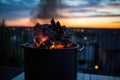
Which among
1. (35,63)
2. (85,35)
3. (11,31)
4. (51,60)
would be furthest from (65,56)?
(11,31)

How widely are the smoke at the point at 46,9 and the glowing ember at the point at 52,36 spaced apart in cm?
181

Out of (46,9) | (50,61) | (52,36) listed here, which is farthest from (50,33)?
(46,9)

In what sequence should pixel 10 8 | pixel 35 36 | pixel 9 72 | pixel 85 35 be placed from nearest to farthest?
pixel 35 36 → pixel 9 72 → pixel 85 35 → pixel 10 8

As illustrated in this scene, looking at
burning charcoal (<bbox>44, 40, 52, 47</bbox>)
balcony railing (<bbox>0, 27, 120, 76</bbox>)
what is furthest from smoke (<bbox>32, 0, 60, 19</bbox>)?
burning charcoal (<bbox>44, 40, 52, 47</bbox>)

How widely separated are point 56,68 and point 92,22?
2.30 m

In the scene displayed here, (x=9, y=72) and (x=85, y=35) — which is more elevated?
(x=85, y=35)

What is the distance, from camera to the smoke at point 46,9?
4.03 metres

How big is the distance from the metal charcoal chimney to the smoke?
1.86 meters

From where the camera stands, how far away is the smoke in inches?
159

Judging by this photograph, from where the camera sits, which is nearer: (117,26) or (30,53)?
(30,53)

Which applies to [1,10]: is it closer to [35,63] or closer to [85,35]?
[85,35]

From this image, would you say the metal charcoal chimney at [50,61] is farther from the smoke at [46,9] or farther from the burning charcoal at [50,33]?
the smoke at [46,9]

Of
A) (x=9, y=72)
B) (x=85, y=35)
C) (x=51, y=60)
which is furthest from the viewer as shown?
(x=85, y=35)

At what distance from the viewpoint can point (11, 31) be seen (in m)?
4.23
